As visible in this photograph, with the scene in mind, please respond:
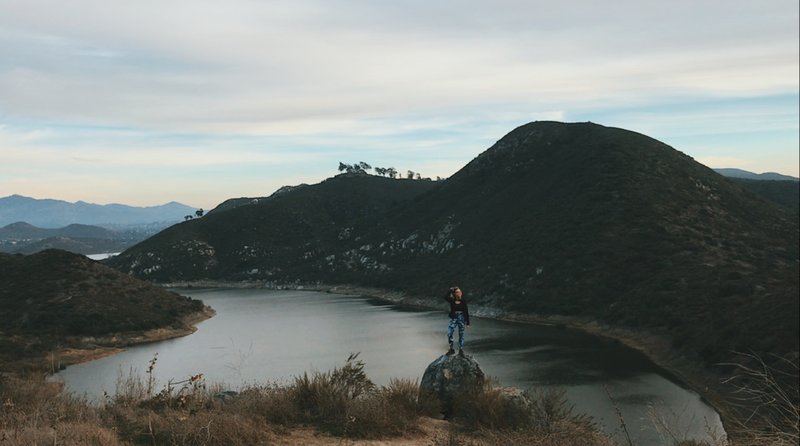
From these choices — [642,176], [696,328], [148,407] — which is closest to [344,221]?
[642,176]

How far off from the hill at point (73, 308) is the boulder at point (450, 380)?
57.1m

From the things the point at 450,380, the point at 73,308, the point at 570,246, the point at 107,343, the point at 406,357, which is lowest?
the point at 107,343

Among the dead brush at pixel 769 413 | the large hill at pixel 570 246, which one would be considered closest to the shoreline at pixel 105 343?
the large hill at pixel 570 246

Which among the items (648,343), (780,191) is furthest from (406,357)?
(780,191)

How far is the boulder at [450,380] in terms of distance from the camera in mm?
14039

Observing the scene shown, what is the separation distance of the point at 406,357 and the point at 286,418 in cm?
4610

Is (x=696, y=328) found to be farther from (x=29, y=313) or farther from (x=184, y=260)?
(x=184, y=260)

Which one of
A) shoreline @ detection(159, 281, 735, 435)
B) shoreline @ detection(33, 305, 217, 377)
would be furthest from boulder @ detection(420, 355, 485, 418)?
shoreline @ detection(33, 305, 217, 377)

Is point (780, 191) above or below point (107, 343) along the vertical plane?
above

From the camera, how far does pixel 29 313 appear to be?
72812 millimetres

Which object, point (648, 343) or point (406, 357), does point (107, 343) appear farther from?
point (648, 343)

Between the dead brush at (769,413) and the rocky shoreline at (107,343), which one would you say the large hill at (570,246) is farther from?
the rocky shoreline at (107,343)

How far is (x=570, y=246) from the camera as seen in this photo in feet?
303

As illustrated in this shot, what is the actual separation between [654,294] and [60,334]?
7853cm
